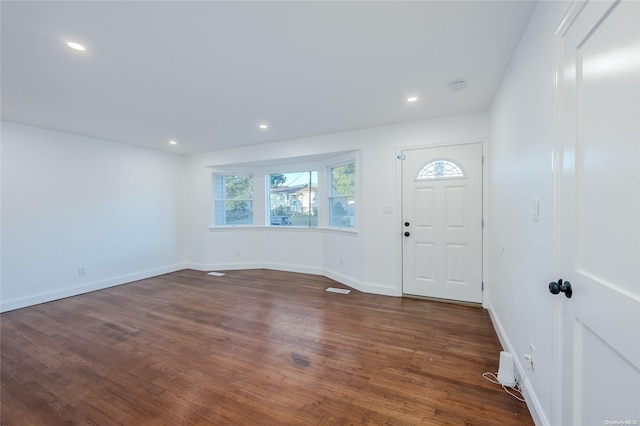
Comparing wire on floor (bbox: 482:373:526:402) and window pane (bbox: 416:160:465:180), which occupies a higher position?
window pane (bbox: 416:160:465:180)

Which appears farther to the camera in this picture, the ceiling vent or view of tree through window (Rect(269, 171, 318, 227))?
view of tree through window (Rect(269, 171, 318, 227))

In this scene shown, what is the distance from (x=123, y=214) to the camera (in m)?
4.57

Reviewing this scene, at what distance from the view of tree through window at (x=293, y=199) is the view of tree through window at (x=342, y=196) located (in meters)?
0.43

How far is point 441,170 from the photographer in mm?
3459

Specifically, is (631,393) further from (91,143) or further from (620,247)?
(91,143)

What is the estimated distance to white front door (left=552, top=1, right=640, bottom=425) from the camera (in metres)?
0.80

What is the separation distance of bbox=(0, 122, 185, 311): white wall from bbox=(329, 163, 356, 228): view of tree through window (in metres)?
3.43

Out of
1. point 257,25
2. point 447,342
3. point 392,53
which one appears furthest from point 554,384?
point 257,25

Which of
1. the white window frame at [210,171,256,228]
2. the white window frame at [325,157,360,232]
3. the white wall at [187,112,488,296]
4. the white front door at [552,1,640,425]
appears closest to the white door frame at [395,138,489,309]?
the white wall at [187,112,488,296]

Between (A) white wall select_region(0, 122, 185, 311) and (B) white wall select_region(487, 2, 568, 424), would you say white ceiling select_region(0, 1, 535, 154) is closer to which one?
(B) white wall select_region(487, 2, 568, 424)

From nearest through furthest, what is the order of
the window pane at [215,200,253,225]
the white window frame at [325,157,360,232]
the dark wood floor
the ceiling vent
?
the dark wood floor
the ceiling vent
the white window frame at [325,157,360,232]
the window pane at [215,200,253,225]

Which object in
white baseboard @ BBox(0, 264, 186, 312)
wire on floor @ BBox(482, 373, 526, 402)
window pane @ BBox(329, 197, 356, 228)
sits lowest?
wire on floor @ BBox(482, 373, 526, 402)

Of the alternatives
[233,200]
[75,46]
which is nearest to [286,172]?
[233,200]

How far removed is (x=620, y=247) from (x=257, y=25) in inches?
84.1
